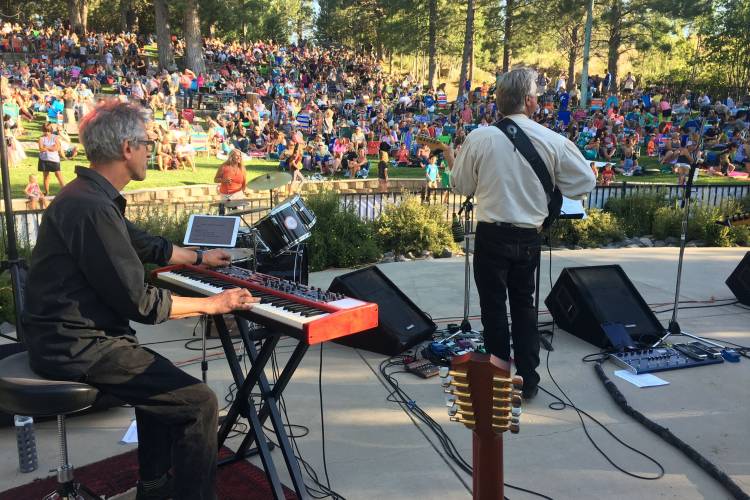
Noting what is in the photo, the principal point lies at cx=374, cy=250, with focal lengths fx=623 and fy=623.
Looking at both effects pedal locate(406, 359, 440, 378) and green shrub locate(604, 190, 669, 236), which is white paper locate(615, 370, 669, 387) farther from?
green shrub locate(604, 190, 669, 236)

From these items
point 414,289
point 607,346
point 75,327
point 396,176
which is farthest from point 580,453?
point 396,176

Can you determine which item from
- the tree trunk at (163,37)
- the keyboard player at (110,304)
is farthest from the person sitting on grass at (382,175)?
the tree trunk at (163,37)

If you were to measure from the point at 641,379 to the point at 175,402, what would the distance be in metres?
3.49

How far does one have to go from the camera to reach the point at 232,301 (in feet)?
8.93

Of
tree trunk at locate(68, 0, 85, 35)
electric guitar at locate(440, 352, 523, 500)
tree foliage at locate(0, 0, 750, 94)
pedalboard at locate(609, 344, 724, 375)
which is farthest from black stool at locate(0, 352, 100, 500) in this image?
tree trunk at locate(68, 0, 85, 35)

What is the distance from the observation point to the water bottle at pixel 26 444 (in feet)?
11.1

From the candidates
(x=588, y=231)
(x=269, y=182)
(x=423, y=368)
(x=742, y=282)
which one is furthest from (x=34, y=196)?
(x=742, y=282)

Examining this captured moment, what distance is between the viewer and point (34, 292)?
8.35 feet

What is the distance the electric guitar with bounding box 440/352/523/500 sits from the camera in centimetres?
210

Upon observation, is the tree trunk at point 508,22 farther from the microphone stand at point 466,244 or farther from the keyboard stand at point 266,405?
the keyboard stand at point 266,405

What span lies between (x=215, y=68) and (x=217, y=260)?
32200 millimetres

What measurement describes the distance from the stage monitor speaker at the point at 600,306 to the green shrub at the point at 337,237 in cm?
344

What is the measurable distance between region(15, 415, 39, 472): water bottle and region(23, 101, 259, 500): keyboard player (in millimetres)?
997

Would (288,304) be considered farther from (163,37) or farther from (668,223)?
(163,37)
